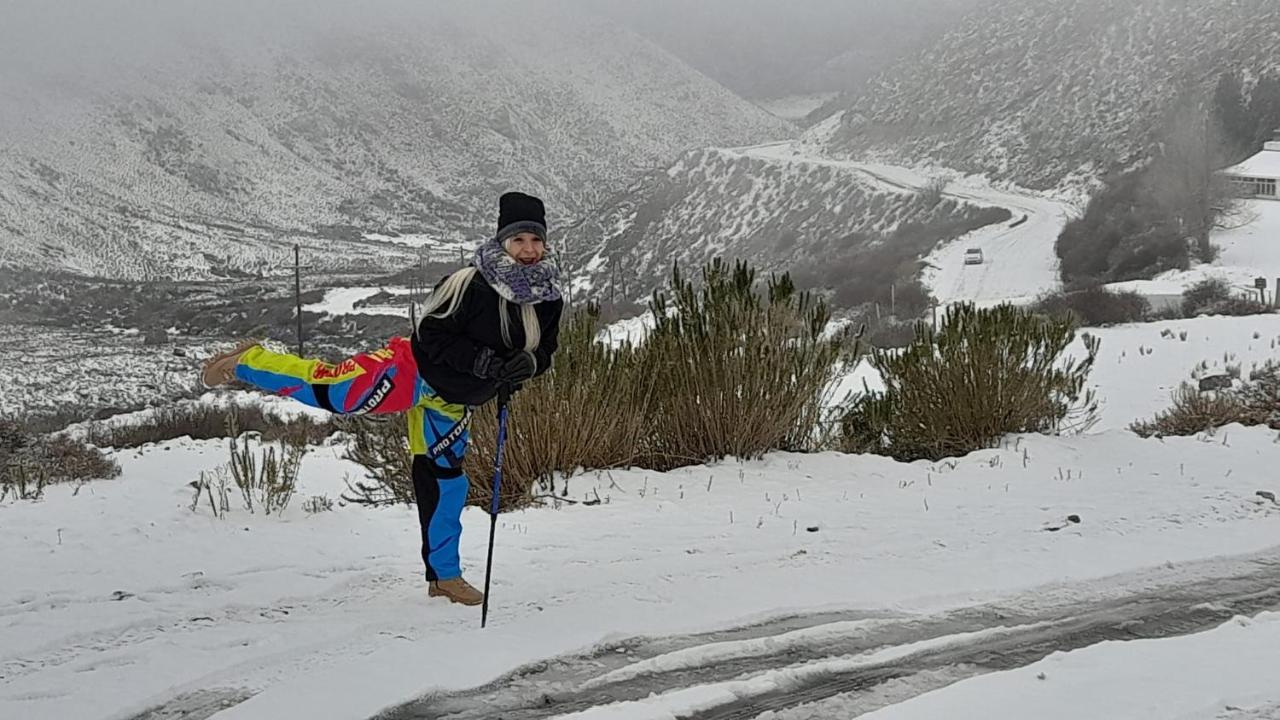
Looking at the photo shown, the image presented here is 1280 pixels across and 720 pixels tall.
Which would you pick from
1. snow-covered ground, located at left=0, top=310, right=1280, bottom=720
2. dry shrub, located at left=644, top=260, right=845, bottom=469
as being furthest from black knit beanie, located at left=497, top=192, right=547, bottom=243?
dry shrub, located at left=644, top=260, right=845, bottom=469

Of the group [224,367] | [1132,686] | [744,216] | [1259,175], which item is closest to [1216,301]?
[1132,686]

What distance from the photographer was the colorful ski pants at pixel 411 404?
12.7 feet

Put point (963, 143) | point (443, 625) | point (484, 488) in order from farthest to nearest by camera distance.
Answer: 1. point (963, 143)
2. point (484, 488)
3. point (443, 625)

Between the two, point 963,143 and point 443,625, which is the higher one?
point 963,143

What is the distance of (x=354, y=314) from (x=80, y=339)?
1360 centimetres

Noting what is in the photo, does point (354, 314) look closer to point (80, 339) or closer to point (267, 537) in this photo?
point (80, 339)

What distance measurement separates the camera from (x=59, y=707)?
296 cm

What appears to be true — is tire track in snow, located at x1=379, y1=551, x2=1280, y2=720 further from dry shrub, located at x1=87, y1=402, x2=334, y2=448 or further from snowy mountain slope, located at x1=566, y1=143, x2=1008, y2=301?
snowy mountain slope, located at x1=566, y1=143, x2=1008, y2=301

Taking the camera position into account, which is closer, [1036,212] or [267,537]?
[267,537]

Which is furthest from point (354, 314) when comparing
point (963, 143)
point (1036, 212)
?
point (963, 143)

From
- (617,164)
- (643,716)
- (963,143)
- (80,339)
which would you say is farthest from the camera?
(617,164)

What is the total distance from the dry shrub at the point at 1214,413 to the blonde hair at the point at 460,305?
6148 millimetres

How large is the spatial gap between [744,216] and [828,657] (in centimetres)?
7053

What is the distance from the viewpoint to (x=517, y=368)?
3746 mm
